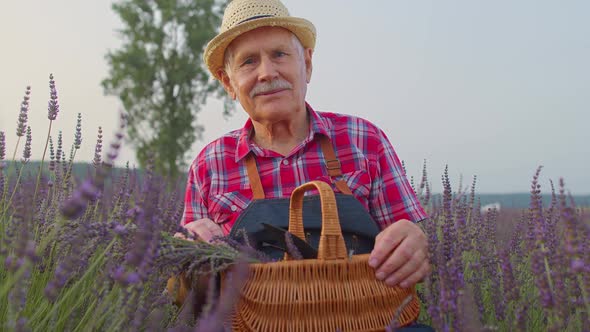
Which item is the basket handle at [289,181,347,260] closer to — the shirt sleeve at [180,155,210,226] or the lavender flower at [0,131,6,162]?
the shirt sleeve at [180,155,210,226]

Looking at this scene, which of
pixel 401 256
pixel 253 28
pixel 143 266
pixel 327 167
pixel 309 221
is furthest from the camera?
pixel 253 28

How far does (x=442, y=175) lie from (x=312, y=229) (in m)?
0.61

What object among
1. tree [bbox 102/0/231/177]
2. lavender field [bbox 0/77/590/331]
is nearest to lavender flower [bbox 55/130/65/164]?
lavender field [bbox 0/77/590/331]

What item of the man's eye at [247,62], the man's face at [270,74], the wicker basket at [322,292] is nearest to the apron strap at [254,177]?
the man's face at [270,74]

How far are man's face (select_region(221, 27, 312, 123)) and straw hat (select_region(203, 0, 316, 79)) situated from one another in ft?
0.18

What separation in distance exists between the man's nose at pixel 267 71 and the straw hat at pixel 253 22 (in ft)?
0.57

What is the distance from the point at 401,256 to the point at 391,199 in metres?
0.85

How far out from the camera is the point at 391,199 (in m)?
2.62

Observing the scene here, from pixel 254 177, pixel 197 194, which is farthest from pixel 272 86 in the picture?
pixel 197 194

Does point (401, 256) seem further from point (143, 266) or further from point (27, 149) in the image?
point (27, 149)

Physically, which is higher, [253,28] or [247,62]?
[253,28]

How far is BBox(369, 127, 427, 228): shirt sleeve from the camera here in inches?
103

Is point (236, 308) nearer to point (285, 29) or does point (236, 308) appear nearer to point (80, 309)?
point (80, 309)

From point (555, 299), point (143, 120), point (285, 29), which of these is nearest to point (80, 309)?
point (555, 299)
